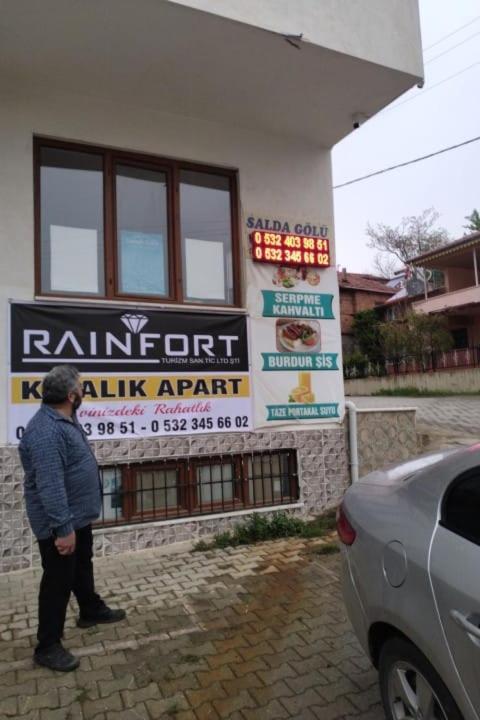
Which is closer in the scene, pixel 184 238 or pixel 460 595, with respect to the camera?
pixel 460 595

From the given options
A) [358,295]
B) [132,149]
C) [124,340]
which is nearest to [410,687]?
[124,340]

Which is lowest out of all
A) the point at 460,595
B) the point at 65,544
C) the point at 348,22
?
the point at 65,544

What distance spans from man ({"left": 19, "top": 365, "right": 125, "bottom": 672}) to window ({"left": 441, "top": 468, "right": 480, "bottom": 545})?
2144 mm

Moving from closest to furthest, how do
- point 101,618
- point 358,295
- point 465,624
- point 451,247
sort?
point 465,624, point 101,618, point 451,247, point 358,295

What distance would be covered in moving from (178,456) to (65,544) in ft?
8.41

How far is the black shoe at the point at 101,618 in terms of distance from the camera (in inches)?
153

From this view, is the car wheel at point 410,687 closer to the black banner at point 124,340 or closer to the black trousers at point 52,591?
the black trousers at point 52,591

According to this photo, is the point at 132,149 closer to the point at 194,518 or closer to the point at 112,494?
the point at 112,494

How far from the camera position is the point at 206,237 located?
A: 252 inches

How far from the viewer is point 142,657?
11.3 feet

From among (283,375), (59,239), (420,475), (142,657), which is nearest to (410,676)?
(420,475)

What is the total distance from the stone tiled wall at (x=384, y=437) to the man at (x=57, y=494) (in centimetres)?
394

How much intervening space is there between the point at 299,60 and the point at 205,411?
3.60 meters

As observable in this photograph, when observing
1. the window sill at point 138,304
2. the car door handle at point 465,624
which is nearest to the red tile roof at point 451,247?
the window sill at point 138,304
